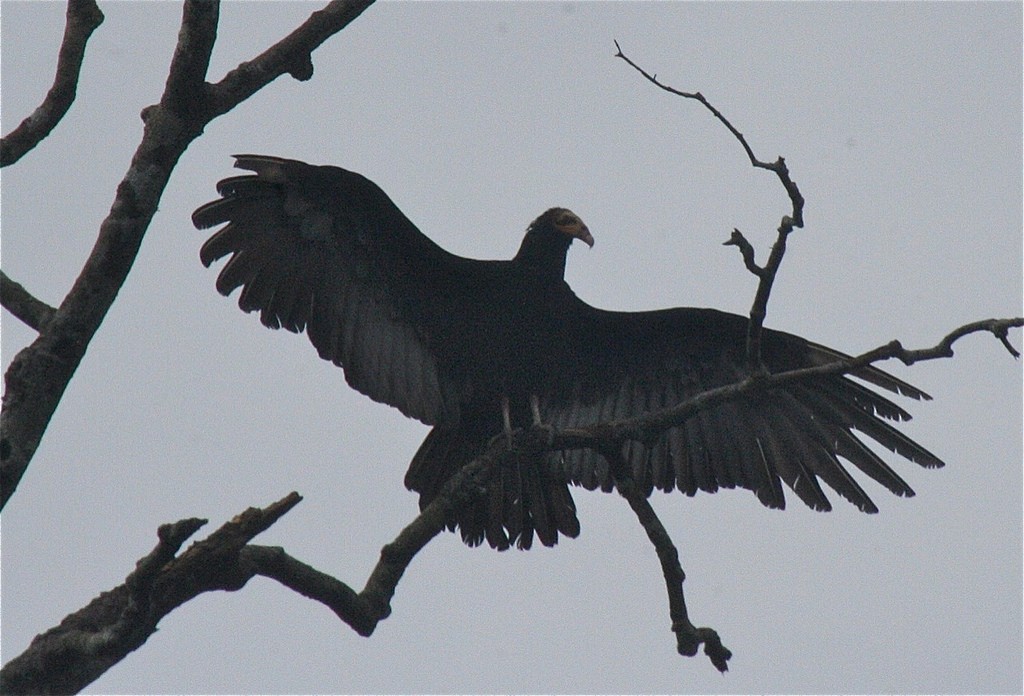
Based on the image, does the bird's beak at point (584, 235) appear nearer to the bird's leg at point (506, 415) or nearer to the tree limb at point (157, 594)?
the bird's leg at point (506, 415)

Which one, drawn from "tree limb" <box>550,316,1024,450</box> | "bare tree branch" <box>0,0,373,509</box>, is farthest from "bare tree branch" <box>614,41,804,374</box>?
"bare tree branch" <box>0,0,373,509</box>

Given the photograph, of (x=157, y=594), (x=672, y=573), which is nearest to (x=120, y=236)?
(x=157, y=594)

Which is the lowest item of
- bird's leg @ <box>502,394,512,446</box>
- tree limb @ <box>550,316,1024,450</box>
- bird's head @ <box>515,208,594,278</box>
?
tree limb @ <box>550,316,1024,450</box>

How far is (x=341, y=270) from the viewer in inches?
231

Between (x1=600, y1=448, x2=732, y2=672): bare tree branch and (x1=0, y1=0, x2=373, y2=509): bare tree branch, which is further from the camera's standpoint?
(x1=600, y1=448, x2=732, y2=672): bare tree branch

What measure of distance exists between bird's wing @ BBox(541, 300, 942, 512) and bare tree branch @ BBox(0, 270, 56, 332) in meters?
2.58

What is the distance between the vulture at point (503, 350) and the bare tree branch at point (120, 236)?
Answer: 5.49 ft

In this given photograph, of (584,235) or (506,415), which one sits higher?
(584,235)

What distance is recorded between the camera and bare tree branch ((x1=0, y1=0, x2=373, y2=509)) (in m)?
3.42

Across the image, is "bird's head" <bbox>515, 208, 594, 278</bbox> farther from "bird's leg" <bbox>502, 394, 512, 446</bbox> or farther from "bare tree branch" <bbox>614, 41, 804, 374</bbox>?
"bare tree branch" <bbox>614, 41, 804, 374</bbox>

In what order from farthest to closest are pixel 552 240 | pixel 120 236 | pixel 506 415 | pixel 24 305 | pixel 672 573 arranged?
pixel 552 240
pixel 506 415
pixel 672 573
pixel 24 305
pixel 120 236

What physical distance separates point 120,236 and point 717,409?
328 centimetres

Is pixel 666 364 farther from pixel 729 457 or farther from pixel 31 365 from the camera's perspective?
pixel 31 365

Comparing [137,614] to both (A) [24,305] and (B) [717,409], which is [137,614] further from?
(B) [717,409]
